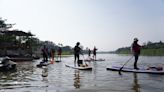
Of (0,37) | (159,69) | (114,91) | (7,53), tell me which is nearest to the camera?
(114,91)

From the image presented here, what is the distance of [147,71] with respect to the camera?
Answer: 819 inches

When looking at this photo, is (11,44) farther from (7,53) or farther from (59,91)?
(59,91)

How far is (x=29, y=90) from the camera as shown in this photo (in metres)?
13.2

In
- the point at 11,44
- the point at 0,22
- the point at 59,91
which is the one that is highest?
the point at 0,22

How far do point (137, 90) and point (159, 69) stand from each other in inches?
328

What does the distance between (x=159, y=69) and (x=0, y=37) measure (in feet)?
138

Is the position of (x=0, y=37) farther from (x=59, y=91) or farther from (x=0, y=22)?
(x=59, y=91)

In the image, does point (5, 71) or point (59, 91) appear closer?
point (59, 91)

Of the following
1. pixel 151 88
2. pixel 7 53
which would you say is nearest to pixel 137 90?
pixel 151 88

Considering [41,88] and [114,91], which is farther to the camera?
[41,88]

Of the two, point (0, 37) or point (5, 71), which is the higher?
point (0, 37)

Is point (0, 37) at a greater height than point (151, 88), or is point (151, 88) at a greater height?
point (0, 37)

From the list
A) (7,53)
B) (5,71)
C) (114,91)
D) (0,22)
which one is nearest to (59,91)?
(114,91)

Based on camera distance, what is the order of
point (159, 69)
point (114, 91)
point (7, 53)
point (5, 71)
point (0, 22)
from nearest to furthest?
point (114, 91), point (159, 69), point (5, 71), point (7, 53), point (0, 22)
